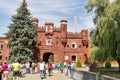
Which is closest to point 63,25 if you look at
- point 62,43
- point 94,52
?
point 62,43

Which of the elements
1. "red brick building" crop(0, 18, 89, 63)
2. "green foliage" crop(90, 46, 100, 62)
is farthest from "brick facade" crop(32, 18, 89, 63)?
"green foliage" crop(90, 46, 100, 62)

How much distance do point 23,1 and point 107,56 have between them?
31.8 m

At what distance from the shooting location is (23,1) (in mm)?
56031

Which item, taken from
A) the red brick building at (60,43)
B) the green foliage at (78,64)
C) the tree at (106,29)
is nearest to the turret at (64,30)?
the red brick building at (60,43)

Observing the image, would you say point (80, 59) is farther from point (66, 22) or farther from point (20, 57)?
point (20, 57)

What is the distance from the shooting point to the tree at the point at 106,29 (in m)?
26.0

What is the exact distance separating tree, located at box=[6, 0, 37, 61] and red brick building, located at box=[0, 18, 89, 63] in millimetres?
4225

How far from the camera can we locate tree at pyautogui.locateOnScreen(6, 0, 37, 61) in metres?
52.5

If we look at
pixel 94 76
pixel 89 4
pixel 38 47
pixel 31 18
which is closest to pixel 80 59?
pixel 38 47

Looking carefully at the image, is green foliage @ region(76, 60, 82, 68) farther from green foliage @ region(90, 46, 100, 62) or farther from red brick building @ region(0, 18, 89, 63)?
green foliage @ region(90, 46, 100, 62)

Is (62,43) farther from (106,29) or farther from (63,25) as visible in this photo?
(106,29)

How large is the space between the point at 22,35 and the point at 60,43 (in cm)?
987

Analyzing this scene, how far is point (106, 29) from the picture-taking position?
2667 cm

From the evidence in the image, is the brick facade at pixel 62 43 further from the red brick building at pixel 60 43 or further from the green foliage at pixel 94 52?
the green foliage at pixel 94 52
